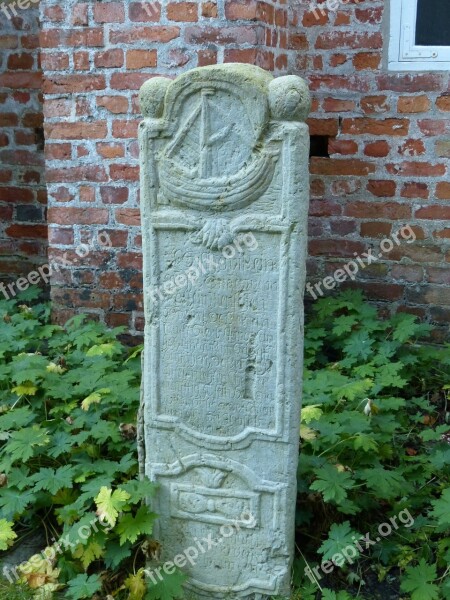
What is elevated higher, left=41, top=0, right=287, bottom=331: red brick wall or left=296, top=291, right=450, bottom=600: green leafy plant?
left=41, top=0, right=287, bottom=331: red brick wall

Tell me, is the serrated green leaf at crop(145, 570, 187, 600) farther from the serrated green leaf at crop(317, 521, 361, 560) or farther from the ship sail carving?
the ship sail carving

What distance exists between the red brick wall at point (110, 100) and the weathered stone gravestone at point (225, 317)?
5.02ft

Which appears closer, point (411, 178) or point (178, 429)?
point (178, 429)

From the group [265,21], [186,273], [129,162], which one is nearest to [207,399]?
[186,273]

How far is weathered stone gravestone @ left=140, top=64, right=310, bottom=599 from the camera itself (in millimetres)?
2422

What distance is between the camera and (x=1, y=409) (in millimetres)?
3461

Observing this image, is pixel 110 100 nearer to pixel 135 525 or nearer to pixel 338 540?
pixel 135 525

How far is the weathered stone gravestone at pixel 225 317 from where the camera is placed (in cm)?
242

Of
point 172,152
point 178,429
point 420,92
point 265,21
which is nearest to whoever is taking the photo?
point 172,152

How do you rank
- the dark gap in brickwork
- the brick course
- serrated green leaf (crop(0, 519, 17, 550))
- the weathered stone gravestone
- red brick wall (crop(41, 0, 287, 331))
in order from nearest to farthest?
the weathered stone gravestone < serrated green leaf (crop(0, 519, 17, 550)) < red brick wall (crop(41, 0, 287, 331)) < the brick course < the dark gap in brickwork

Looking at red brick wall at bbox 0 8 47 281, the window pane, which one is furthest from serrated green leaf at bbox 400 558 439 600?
red brick wall at bbox 0 8 47 281

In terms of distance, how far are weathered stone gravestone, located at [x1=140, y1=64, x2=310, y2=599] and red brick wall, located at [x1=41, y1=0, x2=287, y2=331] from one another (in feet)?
5.02

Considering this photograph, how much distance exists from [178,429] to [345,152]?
2321 mm

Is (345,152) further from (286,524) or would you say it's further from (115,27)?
(286,524)
